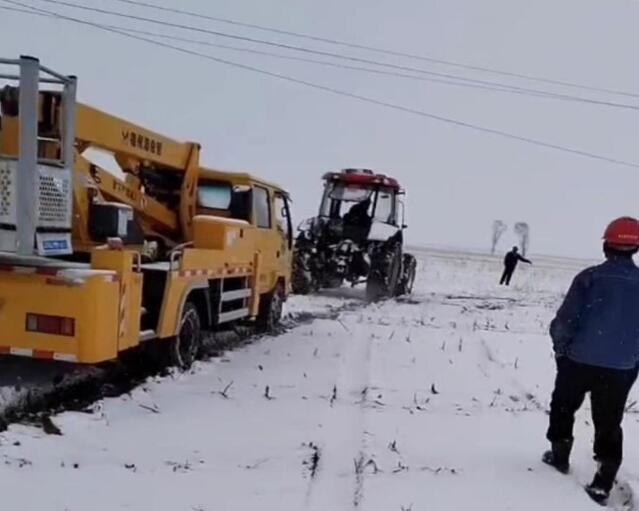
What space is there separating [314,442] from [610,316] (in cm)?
221

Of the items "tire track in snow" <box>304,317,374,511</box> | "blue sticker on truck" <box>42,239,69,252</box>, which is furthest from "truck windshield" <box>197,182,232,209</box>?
"blue sticker on truck" <box>42,239,69,252</box>

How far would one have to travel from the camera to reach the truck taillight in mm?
6273

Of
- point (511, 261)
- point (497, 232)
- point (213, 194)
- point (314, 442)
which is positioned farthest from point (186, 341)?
point (497, 232)

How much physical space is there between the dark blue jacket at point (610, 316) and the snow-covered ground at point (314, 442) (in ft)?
2.82

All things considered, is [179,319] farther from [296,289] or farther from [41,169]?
[296,289]

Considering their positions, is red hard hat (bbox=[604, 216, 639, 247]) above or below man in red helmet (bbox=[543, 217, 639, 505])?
above

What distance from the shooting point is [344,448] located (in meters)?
5.65

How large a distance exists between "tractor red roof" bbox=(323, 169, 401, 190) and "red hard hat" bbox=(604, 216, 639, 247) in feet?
47.7

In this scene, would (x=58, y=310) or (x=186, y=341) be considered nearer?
(x=58, y=310)

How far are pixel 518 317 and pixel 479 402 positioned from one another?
29.4ft

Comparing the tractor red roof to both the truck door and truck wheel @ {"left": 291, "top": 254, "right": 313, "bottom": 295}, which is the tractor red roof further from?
Answer: the truck door

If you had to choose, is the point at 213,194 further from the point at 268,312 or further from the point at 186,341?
the point at 186,341

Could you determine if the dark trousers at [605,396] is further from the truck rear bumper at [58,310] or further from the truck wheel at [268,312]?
the truck wheel at [268,312]

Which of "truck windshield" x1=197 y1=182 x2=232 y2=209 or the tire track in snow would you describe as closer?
the tire track in snow
